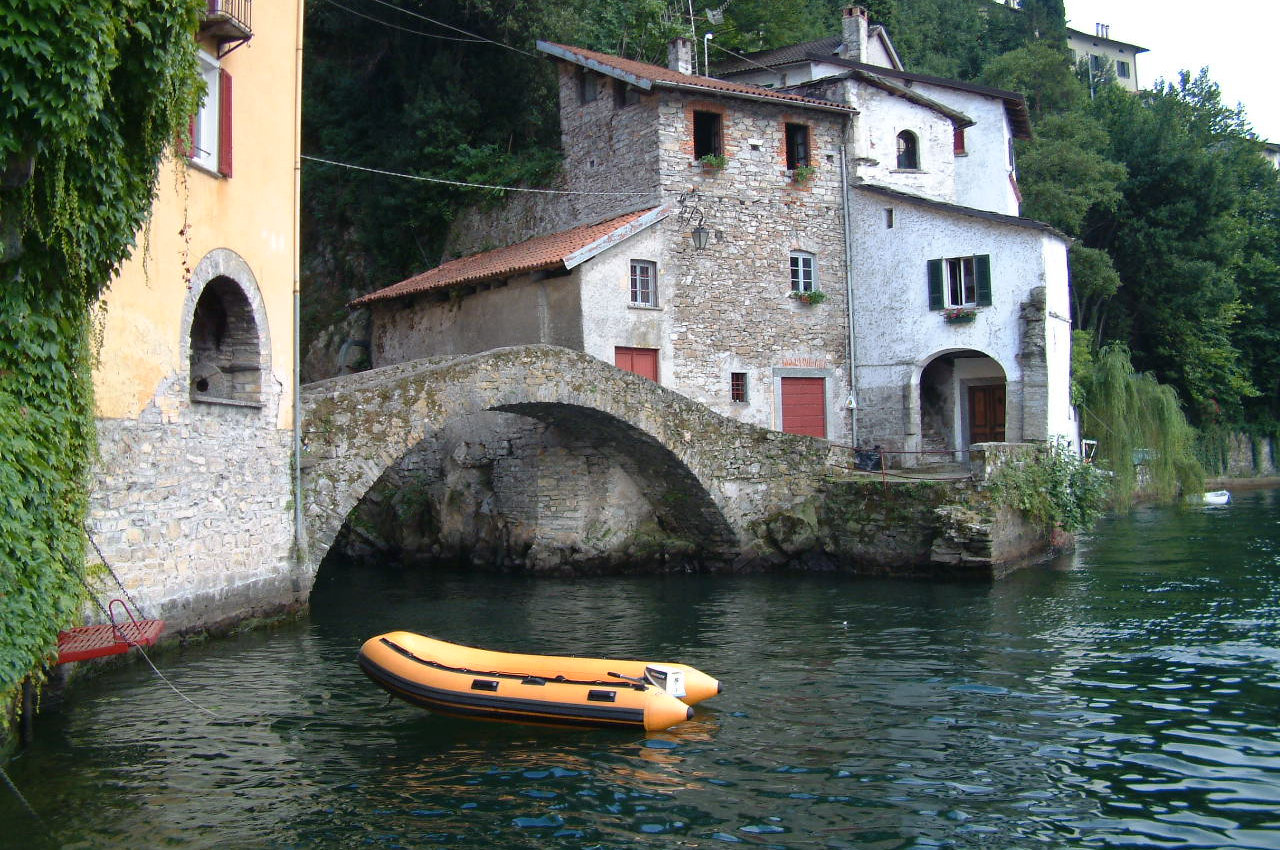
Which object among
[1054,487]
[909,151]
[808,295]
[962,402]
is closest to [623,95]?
[808,295]

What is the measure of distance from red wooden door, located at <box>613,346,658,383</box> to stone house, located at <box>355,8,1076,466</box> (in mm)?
48

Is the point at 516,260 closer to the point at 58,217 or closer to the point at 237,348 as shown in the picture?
the point at 237,348

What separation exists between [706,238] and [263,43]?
1064 cm

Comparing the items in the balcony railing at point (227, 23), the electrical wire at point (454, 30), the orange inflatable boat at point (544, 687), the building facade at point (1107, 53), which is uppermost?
the building facade at point (1107, 53)

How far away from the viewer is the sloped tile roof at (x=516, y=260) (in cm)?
2030

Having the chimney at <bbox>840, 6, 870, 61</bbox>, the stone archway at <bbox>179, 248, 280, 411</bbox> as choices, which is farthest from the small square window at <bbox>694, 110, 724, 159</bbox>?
the stone archway at <bbox>179, 248, 280, 411</bbox>

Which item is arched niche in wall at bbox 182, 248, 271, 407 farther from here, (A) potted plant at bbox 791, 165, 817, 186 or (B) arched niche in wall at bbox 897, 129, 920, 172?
(B) arched niche in wall at bbox 897, 129, 920, 172

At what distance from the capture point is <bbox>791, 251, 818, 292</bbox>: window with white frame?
23633 millimetres

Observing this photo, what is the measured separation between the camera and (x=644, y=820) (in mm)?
7246

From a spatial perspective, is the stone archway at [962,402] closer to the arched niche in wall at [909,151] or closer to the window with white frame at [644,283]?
the arched niche in wall at [909,151]

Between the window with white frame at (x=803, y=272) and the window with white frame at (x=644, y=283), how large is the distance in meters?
3.63

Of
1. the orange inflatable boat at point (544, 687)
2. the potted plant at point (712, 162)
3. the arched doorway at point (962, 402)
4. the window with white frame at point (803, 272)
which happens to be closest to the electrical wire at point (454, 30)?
the potted plant at point (712, 162)

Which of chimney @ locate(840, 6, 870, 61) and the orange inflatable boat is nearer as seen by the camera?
the orange inflatable boat

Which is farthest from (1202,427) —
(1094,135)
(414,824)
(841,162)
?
(414,824)
